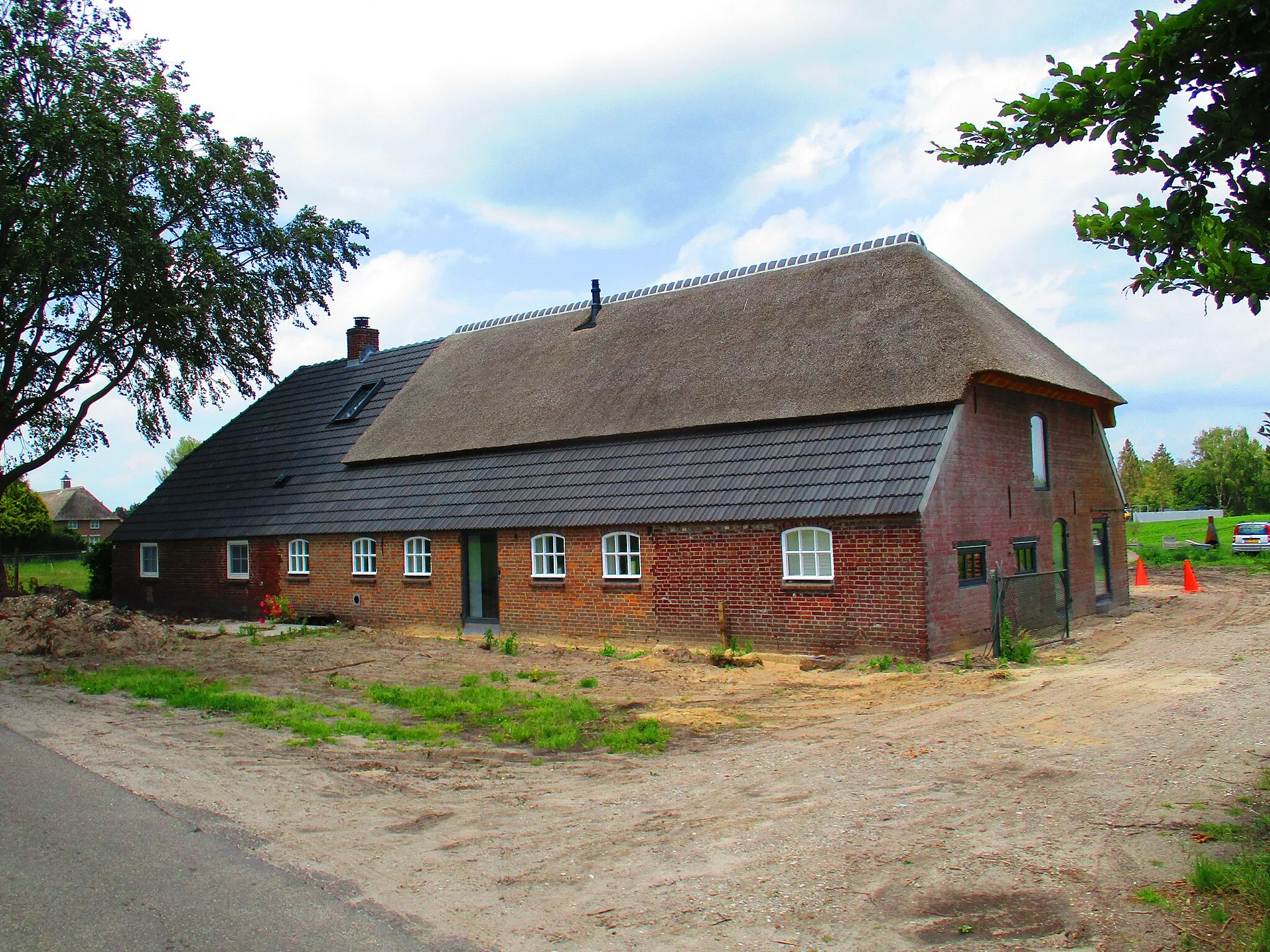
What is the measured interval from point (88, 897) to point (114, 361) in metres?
24.0

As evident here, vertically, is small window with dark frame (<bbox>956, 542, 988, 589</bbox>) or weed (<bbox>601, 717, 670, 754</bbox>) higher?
small window with dark frame (<bbox>956, 542, 988, 589</bbox>)

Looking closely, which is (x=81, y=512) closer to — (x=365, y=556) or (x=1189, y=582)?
(x=365, y=556)

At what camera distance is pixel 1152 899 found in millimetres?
4840

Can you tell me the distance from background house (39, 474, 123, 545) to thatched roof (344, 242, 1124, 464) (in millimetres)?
59409

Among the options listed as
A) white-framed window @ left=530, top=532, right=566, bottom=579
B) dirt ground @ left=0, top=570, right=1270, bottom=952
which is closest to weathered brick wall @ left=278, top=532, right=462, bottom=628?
white-framed window @ left=530, top=532, right=566, bottom=579

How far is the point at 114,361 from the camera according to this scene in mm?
25656

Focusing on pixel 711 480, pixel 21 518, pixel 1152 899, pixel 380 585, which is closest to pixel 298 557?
pixel 380 585

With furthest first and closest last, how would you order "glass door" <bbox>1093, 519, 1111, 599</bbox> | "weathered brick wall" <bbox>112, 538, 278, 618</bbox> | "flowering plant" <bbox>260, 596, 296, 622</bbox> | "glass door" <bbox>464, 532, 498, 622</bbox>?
"weathered brick wall" <bbox>112, 538, 278, 618</bbox> < "flowering plant" <bbox>260, 596, 296, 622</bbox> < "glass door" <bbox>1093, 519, 1111, 599</bbox> < "glass door" <bbox>464, 532, 498, 622</bbox>

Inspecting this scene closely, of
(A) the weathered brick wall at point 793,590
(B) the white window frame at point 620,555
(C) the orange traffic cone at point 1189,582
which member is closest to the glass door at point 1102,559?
(C) the orange traffic cone at point 1189,582

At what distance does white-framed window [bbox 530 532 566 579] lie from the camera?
1791cm

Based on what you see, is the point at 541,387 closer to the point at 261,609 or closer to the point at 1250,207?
the point at 261,609

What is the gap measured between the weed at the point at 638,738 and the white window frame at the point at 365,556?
1275 centimetres

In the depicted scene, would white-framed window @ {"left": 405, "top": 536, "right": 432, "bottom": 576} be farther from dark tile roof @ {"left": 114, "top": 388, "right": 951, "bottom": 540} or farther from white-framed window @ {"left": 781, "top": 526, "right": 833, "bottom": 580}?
white-framed window @ {"left": 781, "top": 526, "right": 833, "bottom": 580}

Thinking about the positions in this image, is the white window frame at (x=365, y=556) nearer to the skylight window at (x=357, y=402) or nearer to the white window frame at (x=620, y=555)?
the skylight window at (x=357, y=402)
